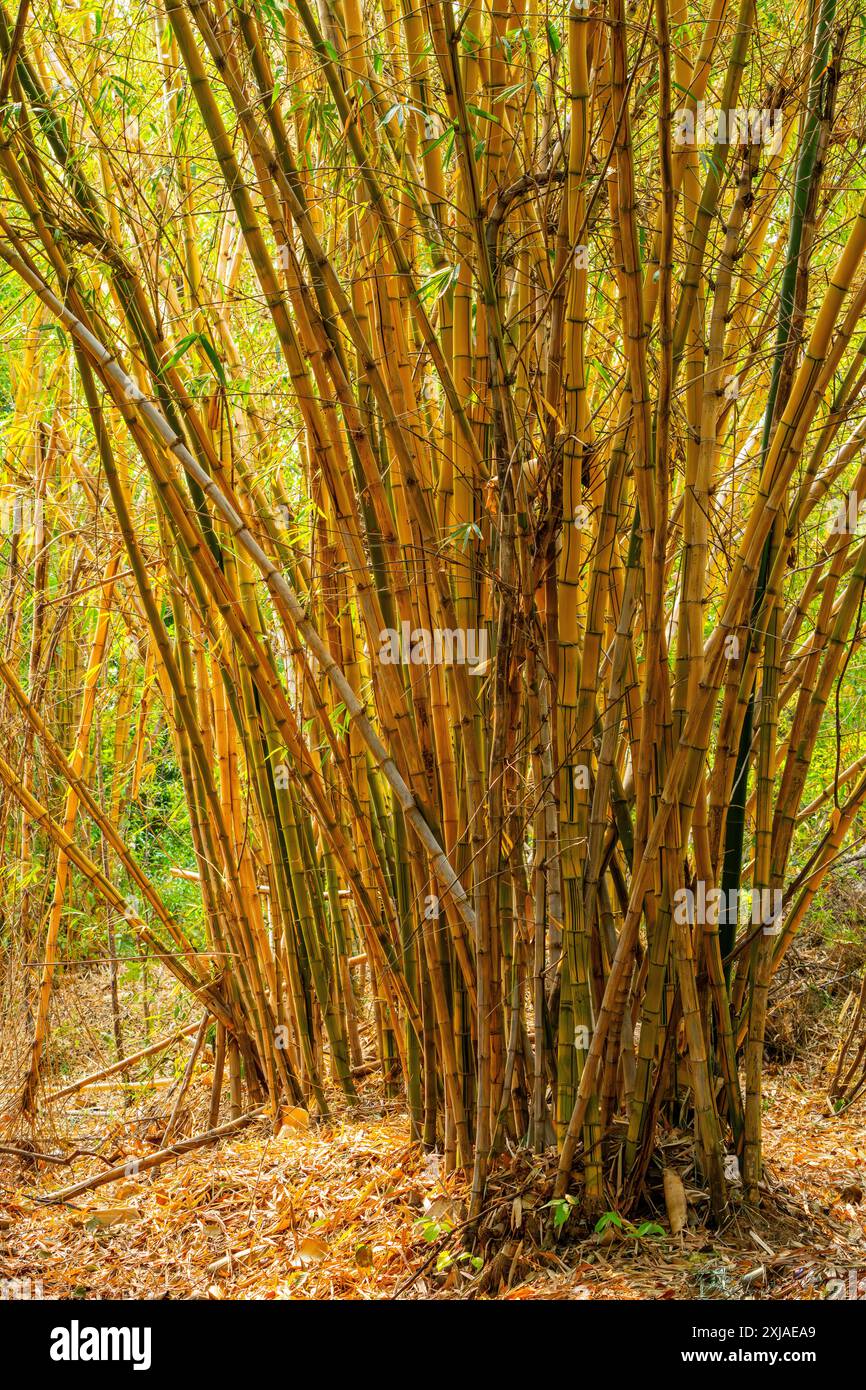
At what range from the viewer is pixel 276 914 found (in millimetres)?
2635

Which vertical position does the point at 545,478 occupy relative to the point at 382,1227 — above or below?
above

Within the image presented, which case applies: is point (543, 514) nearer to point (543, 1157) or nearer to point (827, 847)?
point (827, 847)

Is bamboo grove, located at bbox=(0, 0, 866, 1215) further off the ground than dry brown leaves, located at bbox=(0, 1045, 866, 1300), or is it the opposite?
bamboo grove, located at bbox=(0, 0, 866, 1215)

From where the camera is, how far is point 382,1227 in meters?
1.90

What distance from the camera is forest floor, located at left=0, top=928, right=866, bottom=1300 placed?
1.61 metres

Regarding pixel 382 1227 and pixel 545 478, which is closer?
pixel 545 478

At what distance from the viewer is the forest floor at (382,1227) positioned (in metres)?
1.61

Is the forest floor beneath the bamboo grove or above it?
beneath

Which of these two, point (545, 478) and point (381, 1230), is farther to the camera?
point (381, 1230)

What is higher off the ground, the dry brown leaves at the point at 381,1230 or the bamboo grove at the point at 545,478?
the bamboo grove at the point at 545,478

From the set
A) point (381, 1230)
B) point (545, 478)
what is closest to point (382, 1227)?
point (381, 1230)

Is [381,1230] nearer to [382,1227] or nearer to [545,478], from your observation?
[382,1227]

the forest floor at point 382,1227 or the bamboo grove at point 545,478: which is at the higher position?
the bamboo grove at point 545,478
